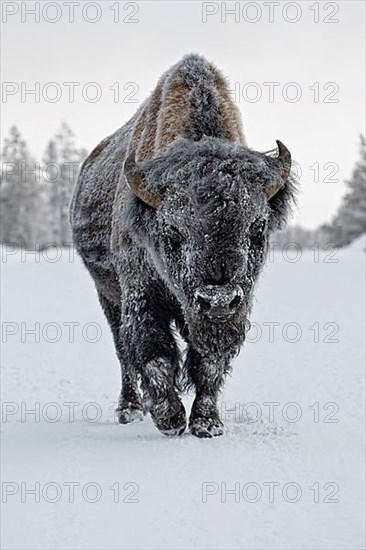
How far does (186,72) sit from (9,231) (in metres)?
48.5

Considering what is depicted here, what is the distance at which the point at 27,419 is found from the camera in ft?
23.9

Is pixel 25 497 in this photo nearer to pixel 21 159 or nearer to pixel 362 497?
pixel 362 497

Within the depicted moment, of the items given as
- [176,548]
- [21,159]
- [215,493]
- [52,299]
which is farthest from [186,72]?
[21,159]

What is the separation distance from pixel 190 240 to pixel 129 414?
2.60 meters

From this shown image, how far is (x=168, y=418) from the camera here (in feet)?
19.3

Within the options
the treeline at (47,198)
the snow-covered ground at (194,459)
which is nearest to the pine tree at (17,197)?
the treeline at (47,198)

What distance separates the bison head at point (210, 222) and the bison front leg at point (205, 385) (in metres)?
0.31

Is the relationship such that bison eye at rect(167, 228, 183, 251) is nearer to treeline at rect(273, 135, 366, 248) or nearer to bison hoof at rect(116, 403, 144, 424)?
bison hoof at rect(116, 403, 144, 424)

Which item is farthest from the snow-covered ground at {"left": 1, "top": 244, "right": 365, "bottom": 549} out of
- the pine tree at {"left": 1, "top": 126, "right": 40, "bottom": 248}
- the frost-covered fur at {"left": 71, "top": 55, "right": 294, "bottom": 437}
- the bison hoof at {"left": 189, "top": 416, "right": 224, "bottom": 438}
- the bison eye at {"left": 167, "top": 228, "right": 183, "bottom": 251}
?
the pine tree at {"left": 1, "top": 126, "right": 40, "bottom": 248}

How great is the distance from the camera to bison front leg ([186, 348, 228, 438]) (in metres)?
6.02

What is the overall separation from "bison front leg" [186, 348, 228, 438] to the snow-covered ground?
19 centimetres

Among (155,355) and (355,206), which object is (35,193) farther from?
(155,355)

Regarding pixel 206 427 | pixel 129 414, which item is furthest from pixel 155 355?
pixel 129 414

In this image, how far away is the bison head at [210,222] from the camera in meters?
5.08
